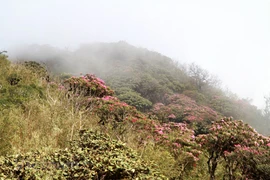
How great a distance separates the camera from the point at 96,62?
2847 cm

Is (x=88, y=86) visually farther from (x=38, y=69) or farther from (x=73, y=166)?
(x=73, y=166)

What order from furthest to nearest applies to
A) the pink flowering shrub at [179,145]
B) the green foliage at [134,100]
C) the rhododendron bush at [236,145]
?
1. the green foliage at [134,100]
2. the pink flowering shrub at [179,145]
3. the rhododendron bush at [236,145]

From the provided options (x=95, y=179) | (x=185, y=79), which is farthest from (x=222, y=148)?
(x=185, y=79)

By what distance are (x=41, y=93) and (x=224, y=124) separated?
5716 millimetres

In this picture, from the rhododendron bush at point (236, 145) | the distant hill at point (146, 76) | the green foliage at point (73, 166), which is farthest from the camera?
the distant hill at point (146, 76)

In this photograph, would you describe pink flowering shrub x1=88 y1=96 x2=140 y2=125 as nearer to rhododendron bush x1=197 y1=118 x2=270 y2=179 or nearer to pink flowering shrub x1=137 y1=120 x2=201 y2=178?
pink flowering shrub x1=137 y1=120 x2=201 y2=178

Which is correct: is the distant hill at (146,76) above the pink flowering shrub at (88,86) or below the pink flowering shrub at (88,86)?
above

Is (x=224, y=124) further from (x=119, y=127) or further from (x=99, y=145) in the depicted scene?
(x=99, y=145)

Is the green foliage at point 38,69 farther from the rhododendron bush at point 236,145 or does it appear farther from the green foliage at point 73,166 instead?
the green foliage at point 73,166

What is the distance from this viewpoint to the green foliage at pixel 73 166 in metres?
2.21

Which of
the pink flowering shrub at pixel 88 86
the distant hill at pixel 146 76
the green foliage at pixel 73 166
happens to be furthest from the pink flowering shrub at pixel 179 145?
the distant hill at pixel 146 76

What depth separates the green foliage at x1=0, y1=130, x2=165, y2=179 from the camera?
2211mm

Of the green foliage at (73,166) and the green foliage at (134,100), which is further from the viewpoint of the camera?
the green foliage at (134,100)

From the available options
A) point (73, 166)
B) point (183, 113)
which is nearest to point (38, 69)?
point (183, 113)
